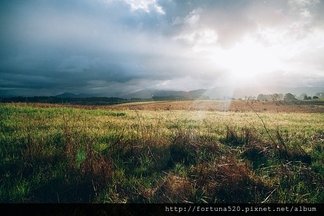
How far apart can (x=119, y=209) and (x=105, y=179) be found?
94cm

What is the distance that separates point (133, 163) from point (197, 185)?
5.52 ft

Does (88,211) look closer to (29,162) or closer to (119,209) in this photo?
(119,209)

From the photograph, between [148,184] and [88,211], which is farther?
[148,184]

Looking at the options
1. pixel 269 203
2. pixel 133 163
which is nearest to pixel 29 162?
pixel 133 163

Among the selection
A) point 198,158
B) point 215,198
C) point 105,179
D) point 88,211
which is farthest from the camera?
point 198,158

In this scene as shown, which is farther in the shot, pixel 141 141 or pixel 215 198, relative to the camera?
pixel 141 141

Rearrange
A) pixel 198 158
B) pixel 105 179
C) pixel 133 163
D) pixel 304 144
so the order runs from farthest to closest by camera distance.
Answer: pixel 304 144 → pixel 198 158 → pixel 133 163 → pixel 105 179

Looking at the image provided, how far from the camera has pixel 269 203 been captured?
4.95 metres

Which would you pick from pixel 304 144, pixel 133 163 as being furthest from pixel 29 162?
pixel 304 144

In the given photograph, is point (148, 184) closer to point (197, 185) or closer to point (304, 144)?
point (197, 185)

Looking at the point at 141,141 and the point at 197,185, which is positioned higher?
the point at 141,141

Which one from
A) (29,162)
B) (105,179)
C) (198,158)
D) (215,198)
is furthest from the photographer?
(198,158)

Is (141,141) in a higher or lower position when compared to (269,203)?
higher

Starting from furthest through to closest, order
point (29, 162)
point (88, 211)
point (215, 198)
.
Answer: point (29, 162) → point (215, 198) → point (88, 211)
